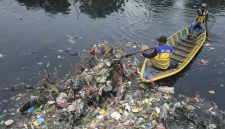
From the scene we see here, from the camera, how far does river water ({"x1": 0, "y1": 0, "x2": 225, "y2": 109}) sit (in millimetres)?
11477

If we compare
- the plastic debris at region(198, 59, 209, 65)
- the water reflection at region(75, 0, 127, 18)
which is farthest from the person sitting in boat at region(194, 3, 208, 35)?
the water reflection at region(75, 0, 127, 18)

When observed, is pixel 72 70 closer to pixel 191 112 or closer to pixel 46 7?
pixel 191 112

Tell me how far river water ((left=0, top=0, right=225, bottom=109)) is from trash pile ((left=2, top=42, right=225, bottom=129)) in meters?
1.02

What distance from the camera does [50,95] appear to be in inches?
365

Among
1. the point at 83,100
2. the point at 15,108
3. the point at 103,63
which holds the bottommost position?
the point at 15,108

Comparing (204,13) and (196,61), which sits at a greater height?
(204,13)

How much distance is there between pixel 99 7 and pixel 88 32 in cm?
386

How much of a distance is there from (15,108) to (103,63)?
306 cm

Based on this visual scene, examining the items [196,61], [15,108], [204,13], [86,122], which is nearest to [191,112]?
[86,122]

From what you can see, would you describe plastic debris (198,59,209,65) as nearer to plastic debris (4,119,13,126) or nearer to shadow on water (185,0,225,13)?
shadow on water (185,0,225,13)

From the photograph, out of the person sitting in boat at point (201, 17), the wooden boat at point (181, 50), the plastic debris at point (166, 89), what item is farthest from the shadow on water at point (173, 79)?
the person sitting in boat at point (201, 17)

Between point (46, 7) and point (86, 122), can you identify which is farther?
point (46, 7)

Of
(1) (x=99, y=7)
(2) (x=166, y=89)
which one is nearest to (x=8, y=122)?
(2) (x=166, y=89)

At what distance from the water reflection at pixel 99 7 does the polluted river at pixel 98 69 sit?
6cm
